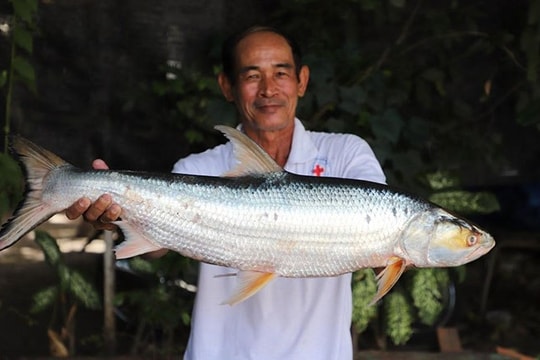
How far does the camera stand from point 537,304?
660 centimetres

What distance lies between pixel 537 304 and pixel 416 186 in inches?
70.4

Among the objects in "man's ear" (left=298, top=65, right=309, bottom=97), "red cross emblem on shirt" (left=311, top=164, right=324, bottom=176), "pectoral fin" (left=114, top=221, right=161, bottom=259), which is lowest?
"pectoral fin" (left=114, top=221, right=161, bottom=259)

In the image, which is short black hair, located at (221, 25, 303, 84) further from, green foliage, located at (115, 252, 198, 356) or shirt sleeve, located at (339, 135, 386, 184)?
green foliage, located at (115, 252, 198, 356)

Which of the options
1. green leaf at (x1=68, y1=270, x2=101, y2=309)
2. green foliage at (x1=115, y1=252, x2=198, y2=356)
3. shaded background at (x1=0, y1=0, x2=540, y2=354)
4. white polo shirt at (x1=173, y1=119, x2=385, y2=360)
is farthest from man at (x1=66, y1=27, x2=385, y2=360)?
green leaf at (x1=68, y1=270, x2=101, y2=309)

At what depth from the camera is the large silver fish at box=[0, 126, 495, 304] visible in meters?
2.72

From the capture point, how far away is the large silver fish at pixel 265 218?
2721 mm

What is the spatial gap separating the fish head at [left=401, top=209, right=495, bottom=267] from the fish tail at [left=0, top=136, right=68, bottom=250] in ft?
3.63

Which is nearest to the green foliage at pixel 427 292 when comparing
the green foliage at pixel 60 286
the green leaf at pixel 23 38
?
the green foliage at pixel 60 286

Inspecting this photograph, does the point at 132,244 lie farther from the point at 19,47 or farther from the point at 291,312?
the point at 19,47

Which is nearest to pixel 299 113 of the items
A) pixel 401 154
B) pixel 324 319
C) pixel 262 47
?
pixel 401 154

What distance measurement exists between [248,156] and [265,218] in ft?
0.65

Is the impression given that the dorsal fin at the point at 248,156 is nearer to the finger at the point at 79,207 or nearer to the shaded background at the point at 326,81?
the finger at the point at 79,207

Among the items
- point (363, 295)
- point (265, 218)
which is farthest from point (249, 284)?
point (363, 295)

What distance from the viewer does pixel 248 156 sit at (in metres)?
2.76
